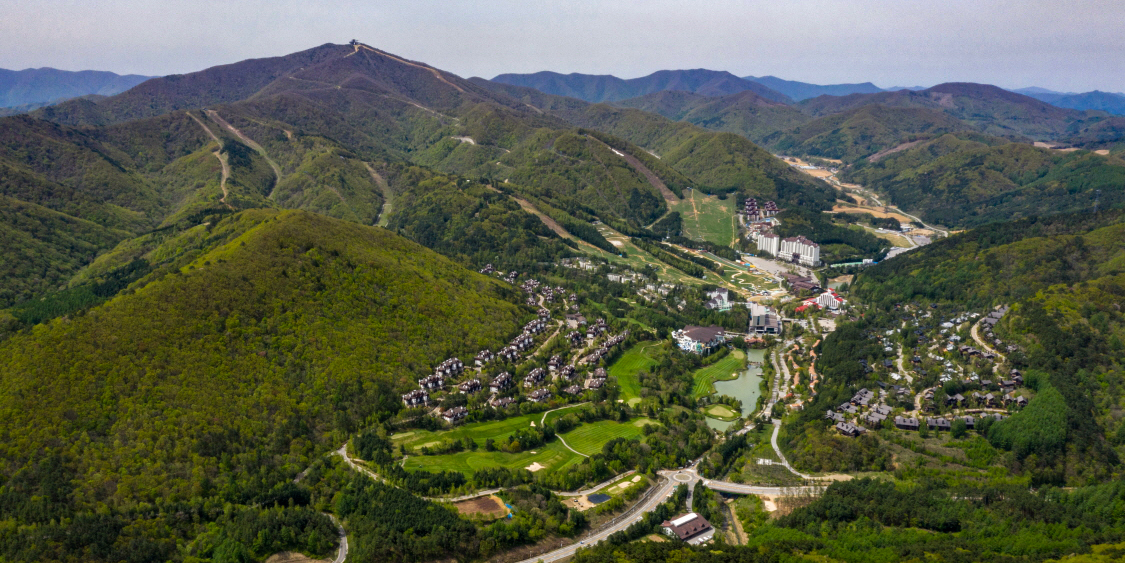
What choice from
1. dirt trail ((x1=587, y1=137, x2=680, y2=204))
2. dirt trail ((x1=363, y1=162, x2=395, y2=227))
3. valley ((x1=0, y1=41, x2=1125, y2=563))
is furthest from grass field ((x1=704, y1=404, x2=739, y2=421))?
dirt trail ((x1=587, y1=137, x2=680, y2=204))

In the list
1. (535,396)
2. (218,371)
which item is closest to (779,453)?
(535,396)

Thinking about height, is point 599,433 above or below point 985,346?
below

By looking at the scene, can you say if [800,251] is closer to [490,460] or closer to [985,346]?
[985,346]

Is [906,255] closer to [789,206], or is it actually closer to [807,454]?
[789,206]

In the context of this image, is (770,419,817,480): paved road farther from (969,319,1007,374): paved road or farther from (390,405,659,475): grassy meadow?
(969,319,1007,374): paved road

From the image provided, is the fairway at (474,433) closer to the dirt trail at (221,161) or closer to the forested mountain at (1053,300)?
the forested mountain at (1053,300)

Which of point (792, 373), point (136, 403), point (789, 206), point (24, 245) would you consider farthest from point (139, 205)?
point (789, 206)
